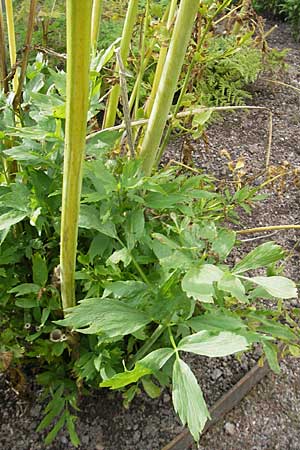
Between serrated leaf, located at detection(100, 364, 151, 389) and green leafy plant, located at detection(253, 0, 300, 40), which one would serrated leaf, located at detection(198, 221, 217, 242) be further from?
green leafy plant, located at detection(253, 0, 300, 40)

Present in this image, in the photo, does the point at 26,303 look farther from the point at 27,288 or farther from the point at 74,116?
the point at 74,116

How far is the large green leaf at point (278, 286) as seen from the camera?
0.77 m

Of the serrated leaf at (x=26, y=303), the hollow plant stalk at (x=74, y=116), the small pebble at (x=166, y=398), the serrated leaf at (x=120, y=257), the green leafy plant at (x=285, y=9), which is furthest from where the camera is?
the green leafy plant at (x=285, y=9)

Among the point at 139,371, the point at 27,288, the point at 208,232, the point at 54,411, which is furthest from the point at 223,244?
the point at 54,411

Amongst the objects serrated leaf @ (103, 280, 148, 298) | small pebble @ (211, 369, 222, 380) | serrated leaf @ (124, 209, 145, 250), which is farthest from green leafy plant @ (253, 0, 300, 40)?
serrated leaf @ (103, 280, 148, 298)

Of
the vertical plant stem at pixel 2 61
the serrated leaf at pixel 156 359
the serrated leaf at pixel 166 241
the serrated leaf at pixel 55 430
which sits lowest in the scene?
the serrated leaf at pixel 55 430

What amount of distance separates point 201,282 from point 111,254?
297 millimetres

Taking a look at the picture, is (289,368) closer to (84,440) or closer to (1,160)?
(84,440)

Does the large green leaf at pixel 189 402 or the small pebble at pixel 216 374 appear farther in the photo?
the small pebble at pixel 216 374

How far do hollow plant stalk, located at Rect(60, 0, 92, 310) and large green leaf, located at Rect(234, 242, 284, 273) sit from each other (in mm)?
249

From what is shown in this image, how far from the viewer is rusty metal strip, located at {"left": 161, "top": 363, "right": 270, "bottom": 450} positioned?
4.05ft

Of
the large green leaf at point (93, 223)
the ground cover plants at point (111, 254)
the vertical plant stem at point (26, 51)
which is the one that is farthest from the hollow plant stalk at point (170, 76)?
the vertical plant stem at point (26, 51)

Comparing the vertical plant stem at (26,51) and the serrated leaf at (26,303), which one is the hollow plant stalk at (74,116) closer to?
the serrated leaf at (26,303)

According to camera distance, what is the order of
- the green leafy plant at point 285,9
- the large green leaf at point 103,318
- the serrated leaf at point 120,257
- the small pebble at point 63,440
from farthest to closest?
1. the green leafy plant at point 285,9
2. the small pebble at point 63,440
3. the serrated leaf at point 120,257
4. the large green leaf at point 103,318
